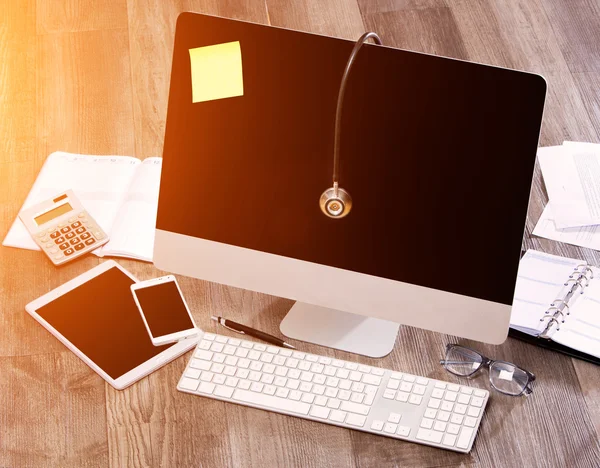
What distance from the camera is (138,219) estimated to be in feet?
4.88

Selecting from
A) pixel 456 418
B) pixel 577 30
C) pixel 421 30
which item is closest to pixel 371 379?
pixel 456 418

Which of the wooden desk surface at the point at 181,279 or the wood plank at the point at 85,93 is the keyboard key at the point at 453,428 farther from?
the wood plank at the point at 85,93

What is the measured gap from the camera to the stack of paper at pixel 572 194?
1.47 metres

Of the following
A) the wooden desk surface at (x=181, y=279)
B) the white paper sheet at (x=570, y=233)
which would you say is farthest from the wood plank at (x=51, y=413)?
the white paper sheet at (x=570, y=233)

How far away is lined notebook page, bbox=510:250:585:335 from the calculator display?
0.79 m

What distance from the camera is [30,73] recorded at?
1873 millimetres

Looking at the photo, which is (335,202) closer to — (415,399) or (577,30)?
(415,399)

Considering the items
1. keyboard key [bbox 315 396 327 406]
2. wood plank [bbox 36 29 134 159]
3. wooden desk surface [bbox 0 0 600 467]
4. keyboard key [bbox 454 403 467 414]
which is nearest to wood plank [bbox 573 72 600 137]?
wooden desk surface [bbox 0 0 600 467]

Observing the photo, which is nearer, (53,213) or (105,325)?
(105,325)

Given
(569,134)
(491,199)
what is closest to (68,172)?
(491,199)

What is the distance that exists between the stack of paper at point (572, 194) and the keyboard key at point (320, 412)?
0.53 metres

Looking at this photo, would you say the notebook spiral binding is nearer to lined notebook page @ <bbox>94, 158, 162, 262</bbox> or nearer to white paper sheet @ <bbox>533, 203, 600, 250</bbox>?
white paper sheet @ <bbox>533, 203, 600, 250</bbox>

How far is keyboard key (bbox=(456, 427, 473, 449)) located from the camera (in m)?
1.16

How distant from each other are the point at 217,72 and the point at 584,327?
0.68 metres
